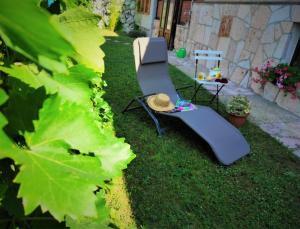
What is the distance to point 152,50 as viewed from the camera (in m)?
4.67

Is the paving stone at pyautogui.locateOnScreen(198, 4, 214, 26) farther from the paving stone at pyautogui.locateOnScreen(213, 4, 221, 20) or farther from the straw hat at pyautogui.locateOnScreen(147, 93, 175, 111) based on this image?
the straw hat at pyautogui.locateOnScreen(147, 93, 175, 111)

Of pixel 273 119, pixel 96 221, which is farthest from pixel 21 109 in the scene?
pixel 273 119

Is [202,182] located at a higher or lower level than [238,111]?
lower

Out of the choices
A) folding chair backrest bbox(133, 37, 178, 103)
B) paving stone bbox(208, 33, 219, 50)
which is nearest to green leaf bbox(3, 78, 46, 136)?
folding chair backrest bbox(133, 37, 178, 103)

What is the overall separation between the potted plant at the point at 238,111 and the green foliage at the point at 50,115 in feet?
13.8

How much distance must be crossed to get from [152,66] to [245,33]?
359 centimetres

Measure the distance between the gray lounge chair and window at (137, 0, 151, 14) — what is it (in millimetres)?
10172

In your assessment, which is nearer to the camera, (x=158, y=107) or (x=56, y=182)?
(x=56, y=182)

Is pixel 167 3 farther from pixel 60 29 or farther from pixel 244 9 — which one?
pixel 60 29

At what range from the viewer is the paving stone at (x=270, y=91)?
584 cm

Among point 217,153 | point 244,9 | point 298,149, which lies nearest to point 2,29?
point 217,153

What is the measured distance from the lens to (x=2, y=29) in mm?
231

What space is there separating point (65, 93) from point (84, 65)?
6 centimetres

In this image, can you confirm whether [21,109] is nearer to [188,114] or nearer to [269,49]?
[188,114]
